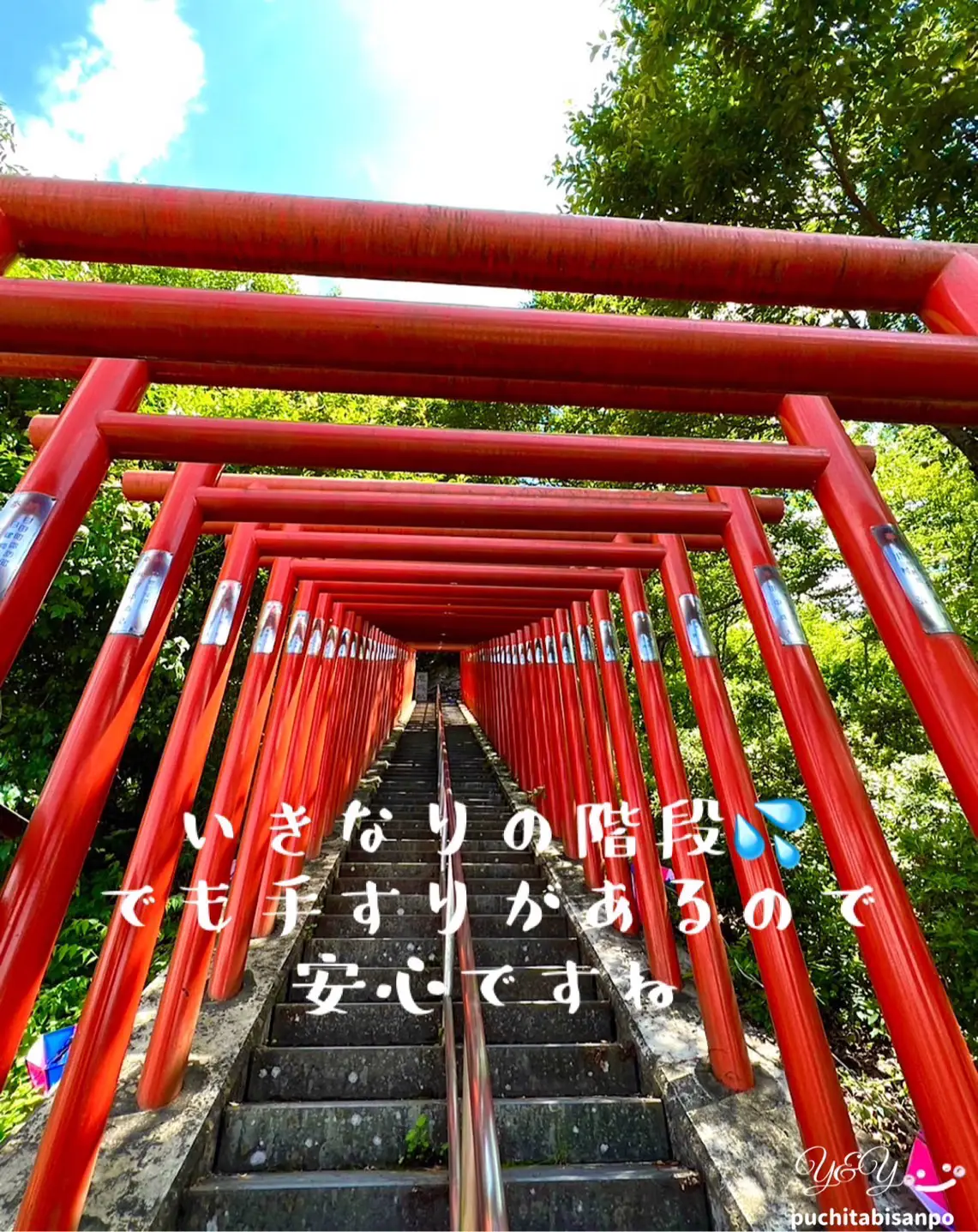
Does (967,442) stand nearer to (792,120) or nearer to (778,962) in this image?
(792,120)

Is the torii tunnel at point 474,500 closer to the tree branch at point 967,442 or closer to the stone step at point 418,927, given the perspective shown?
the stone step at point 418,927

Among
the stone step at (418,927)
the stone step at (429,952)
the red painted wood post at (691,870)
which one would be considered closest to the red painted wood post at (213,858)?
the stone step at (429,952)

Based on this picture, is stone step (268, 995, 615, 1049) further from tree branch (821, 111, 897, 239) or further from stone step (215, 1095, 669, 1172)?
tree branch (821, 111, 897, 239)

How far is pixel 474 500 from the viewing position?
3000 mm

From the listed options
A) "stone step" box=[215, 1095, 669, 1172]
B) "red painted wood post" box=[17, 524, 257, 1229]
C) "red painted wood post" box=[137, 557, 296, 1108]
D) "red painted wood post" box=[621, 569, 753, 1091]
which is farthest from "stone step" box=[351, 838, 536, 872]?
"red painted wood post" box=[17, 524, 257, 1229]

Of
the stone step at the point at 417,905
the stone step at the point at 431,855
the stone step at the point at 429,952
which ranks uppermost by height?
the stone step at the point at 431,855

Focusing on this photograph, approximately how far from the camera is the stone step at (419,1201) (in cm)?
228

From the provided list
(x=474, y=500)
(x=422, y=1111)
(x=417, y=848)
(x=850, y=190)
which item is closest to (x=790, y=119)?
(x=850, y=190)

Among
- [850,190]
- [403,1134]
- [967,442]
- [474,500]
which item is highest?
[850,190]

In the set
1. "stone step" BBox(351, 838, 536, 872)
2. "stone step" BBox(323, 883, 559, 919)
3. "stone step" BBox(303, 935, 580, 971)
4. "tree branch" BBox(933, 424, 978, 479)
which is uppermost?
"tree branch" BBox(933, 424, 978, 479)

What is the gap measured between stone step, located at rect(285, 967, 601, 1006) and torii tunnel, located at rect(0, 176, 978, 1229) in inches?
21.7

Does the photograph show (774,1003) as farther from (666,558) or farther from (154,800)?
(154,800)

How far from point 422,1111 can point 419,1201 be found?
0.36 meters

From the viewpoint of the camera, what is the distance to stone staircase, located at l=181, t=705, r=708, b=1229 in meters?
2.32
